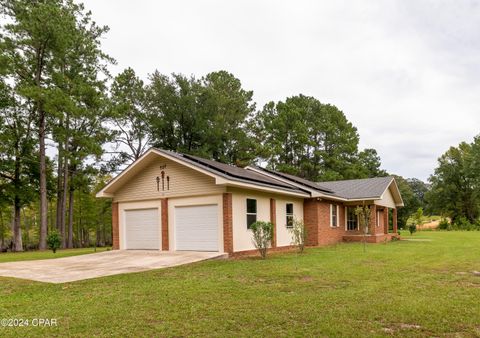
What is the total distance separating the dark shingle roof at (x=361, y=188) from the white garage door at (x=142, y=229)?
35.2ft

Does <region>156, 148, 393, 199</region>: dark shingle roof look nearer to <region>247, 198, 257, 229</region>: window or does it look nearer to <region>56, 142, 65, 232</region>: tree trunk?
<region>247, 198, 257, 229</region>: window

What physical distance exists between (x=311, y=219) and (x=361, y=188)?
683 cm

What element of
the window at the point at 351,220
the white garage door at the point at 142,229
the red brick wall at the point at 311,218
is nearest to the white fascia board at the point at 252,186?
the red brick wall at the point at 311,218

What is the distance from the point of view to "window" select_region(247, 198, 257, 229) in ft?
51.2

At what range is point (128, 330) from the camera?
Result: 507cm

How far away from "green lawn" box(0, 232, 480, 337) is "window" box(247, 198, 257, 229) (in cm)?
501

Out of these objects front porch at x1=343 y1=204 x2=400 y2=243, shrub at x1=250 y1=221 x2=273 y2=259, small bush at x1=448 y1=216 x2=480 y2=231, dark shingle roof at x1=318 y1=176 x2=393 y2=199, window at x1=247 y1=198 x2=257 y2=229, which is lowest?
small bush at x1=448 y1=216 x2=480 y2=231

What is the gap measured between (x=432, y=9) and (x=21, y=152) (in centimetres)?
2883

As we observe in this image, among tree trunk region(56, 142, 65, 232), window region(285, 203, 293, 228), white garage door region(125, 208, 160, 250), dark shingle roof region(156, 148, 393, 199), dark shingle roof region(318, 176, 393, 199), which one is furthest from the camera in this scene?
tree trunk region(56, 142, 65, 232)

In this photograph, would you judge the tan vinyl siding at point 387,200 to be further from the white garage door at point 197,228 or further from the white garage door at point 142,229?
the white garage door at point 142,229

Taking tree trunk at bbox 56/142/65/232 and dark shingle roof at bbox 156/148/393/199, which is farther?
tree trunk at bbox 56/142/65/232

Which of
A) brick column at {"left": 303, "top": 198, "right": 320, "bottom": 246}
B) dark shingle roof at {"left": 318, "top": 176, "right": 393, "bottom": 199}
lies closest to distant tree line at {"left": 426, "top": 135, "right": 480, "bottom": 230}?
dark shingle roof at {"left": 318, "top": 176, "right": 393, "bottom": 199}

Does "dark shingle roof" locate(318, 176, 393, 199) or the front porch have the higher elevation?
"dark shingle roof" locate(318, 176, 393, 199)

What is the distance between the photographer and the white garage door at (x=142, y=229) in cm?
1625
